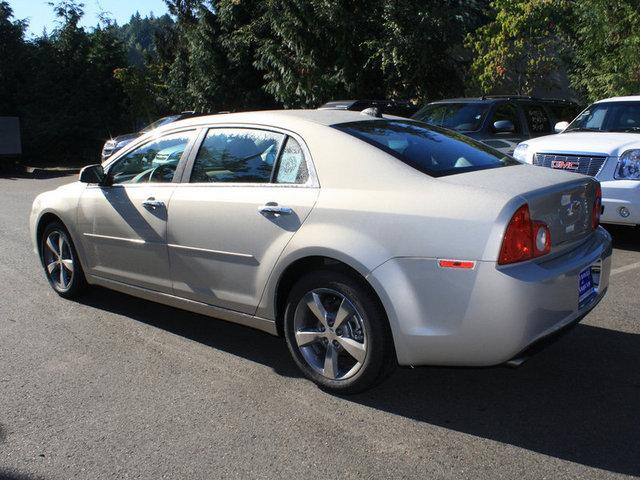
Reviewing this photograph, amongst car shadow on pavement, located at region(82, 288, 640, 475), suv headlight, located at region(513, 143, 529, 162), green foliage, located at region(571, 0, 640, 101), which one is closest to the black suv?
suv headlight, located at region(513, 143, 529, 162)

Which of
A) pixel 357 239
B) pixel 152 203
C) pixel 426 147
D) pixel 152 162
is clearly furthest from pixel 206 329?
pixel 426 147

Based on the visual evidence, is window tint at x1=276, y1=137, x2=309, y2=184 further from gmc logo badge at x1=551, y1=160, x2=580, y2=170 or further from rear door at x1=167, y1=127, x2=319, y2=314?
gmc logo badge at x1=551, y1=160, x2=580, y2=170

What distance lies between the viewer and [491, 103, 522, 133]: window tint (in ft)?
32.1

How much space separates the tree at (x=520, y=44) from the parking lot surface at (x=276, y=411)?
421 inches

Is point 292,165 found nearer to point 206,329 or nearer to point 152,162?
point 152,162

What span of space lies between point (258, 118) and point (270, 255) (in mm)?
968

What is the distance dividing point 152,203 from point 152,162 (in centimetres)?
45

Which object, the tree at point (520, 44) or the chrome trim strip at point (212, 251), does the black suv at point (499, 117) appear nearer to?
the tree at point (520, 44)

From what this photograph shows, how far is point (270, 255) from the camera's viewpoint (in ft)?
12.8

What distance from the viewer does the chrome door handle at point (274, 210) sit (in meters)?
3.84

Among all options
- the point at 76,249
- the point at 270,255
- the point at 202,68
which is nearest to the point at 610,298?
the point at 270,255

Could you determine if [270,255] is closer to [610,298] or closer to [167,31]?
[610,298]

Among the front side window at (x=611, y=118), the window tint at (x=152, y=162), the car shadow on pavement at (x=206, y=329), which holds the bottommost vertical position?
the car shadow on pavement at (x=206, y=329)

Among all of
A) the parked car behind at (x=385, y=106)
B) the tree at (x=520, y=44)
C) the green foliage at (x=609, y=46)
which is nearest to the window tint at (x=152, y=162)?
the parked car behind at (x=385, y=106)
